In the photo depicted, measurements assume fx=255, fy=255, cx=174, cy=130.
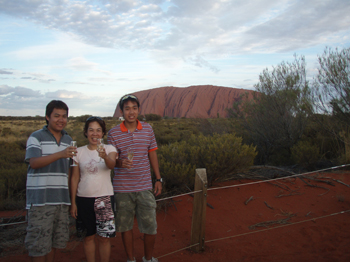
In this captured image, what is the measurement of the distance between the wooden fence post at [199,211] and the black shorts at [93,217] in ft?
4.10

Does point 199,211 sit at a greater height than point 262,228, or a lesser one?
greater

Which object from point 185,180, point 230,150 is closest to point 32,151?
point 185,180

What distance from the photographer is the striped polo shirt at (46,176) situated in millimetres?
1896

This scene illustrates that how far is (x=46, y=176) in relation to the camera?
6.41ft

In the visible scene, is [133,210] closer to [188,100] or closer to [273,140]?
[273,140]

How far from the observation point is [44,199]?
6.29ft

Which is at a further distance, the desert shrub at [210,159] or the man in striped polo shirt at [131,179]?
the desert shrub at [210,159]

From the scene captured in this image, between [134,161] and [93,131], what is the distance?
470 millimetres

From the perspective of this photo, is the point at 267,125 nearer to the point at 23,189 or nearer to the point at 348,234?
the point at 348,234

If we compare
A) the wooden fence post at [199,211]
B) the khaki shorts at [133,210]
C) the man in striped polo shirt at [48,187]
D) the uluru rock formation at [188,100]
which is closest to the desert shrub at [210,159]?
the wooden fence post at [199,211]

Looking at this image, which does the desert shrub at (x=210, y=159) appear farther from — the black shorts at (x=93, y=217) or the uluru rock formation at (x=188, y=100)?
the uluru rock formation at (x=188, y=100)

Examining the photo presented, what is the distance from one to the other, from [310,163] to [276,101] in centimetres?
270

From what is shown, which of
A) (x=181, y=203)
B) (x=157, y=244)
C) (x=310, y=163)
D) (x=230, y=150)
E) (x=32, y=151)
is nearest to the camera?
(x=32, y=151)

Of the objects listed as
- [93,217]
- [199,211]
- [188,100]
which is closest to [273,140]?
[199,211]
